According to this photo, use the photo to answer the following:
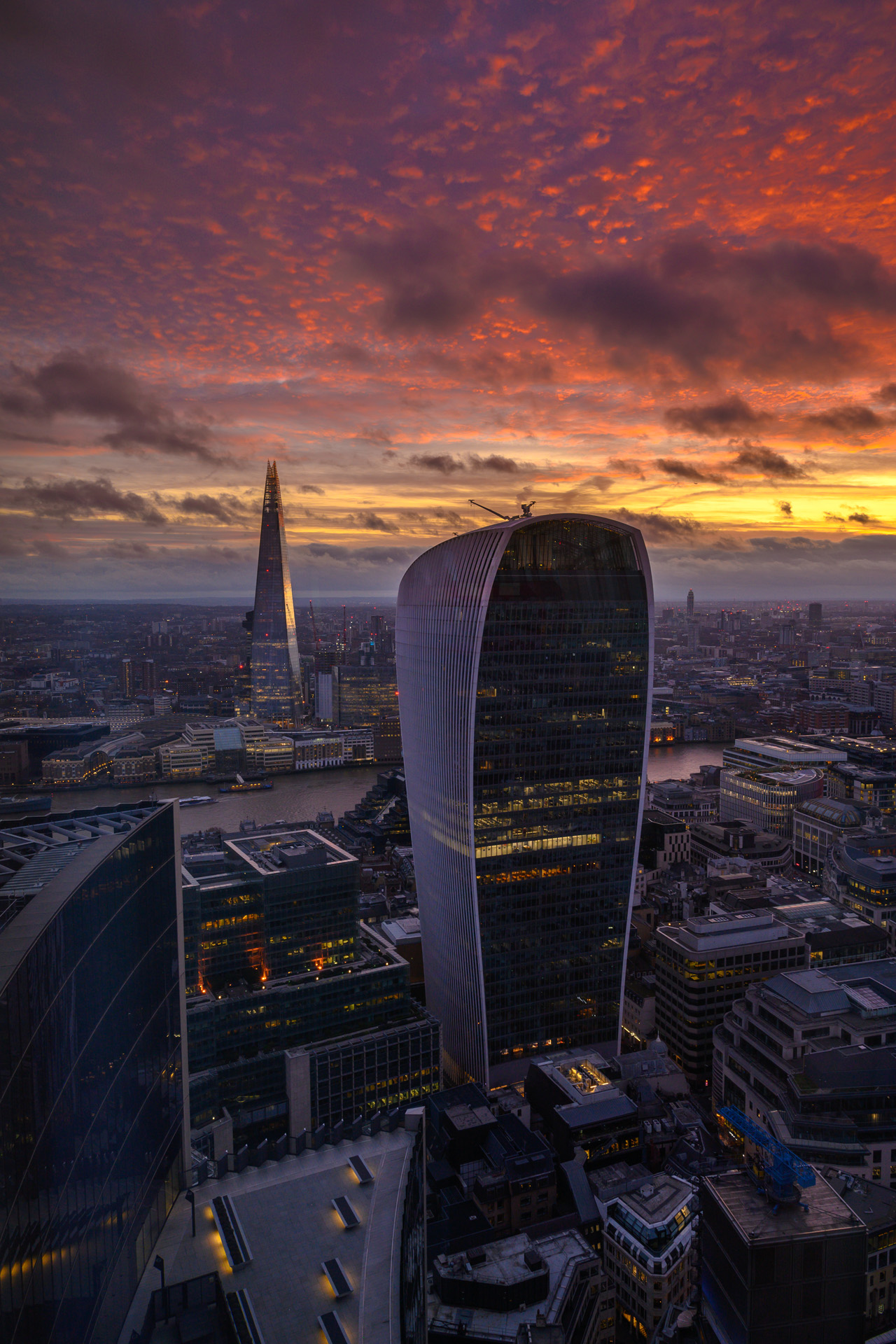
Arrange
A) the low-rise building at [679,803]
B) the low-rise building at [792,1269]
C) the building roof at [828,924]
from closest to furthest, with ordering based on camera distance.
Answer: the low-rise building at [792,1269], the building roof at [828,924], the low-rise building at [679,803]

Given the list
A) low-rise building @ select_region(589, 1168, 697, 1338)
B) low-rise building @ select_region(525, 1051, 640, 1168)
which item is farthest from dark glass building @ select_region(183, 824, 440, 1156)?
low-rise building @ select_region(589, 1168, 697, 1338)

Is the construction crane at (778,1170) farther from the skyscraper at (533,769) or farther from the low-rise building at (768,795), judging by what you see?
the low-rise building at (768,795)

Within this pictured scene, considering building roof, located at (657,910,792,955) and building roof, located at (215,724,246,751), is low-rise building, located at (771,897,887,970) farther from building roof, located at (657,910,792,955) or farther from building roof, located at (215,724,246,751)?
building roof, located at (215,724,246,751)

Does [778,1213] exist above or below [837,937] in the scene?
above

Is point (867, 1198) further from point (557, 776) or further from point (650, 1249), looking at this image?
point (557, 776)

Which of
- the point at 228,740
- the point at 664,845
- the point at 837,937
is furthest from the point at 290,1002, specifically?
the point at 228,740

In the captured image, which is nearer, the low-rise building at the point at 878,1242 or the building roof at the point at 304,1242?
the building roof at the point at 304,1242

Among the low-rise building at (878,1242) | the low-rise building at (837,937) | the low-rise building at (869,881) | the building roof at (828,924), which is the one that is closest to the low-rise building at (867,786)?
the low-rise building at (869,881)
